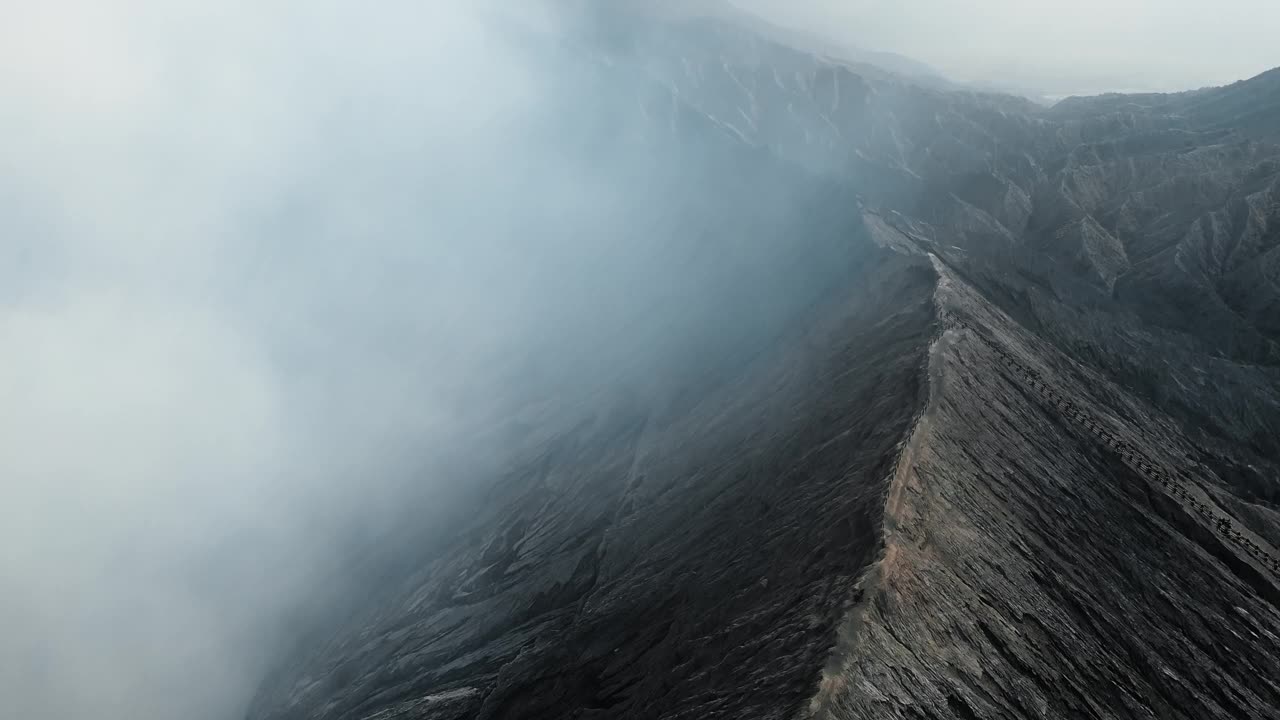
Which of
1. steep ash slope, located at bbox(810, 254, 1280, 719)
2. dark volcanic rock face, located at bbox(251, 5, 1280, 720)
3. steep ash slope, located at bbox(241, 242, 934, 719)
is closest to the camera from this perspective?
steep ash slope, located at bbox(810, 254, 1280, 719)

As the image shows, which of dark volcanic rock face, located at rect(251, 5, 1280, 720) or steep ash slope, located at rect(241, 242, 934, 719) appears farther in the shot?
steep ash slope, located at rect(241, 242, 934, 719)

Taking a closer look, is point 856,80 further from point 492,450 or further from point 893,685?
point 893,685

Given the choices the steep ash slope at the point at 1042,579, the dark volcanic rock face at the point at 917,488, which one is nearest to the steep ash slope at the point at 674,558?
the dark volcanic rock face at the point at 917,488

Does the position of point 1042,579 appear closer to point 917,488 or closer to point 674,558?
point 917,488

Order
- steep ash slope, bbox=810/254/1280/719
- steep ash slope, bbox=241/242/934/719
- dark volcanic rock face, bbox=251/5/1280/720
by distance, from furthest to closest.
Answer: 1. steep ash slope, bbox=241/242/934/719
2. dark volcanic rock face, bbox=251/5/1280/720
3. steep ash slope, bbox=810/254/1280/719

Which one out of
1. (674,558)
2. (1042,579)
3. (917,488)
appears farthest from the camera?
(674,558)

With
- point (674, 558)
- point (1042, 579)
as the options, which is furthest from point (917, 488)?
point (674, 558)

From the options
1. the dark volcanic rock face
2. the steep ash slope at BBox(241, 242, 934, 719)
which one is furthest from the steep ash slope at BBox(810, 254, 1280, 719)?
the steep ash slope at BBox(241, 242, 934, 719)

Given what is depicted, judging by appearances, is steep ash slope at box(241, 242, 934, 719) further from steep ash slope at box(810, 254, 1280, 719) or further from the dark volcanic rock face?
steep ash slope at box(810, 254, 1280, 719)

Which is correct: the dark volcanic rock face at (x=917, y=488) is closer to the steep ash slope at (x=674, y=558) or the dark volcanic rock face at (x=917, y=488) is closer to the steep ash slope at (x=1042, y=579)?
the steep ash slope at (x=1042, y=579)
